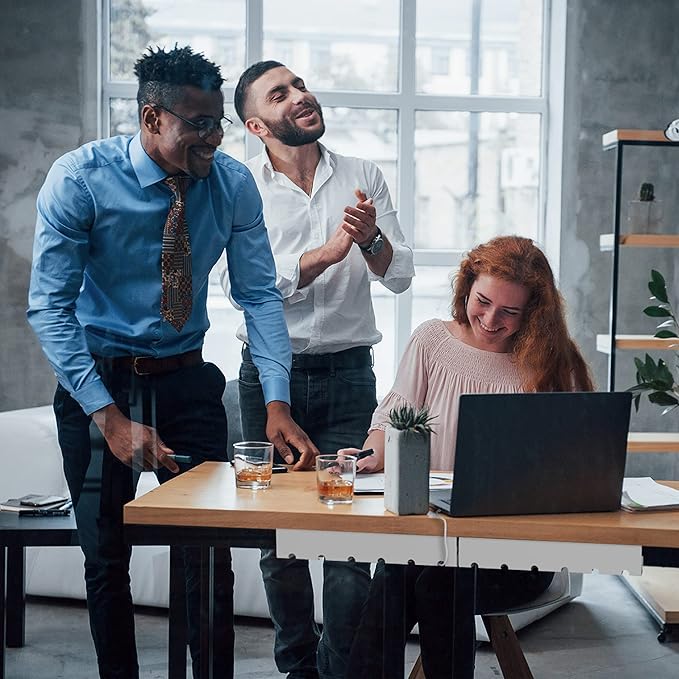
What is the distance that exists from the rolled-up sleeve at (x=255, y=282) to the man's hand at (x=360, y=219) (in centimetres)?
23

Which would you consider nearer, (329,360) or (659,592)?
(329,360)

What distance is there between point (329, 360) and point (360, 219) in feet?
1.31

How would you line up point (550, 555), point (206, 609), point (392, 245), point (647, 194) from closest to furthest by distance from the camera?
1. point (550, 555)
2. point (206, 609)
3. point (392, 245)
4. point (647, 194)

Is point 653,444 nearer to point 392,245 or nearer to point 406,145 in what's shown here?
point 392,245

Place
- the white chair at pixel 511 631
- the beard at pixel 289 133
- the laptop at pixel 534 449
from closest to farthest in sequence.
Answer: the laptop at pixel 534 449 < the white chair at pixel 511 631 < the beard at pixel 289 133

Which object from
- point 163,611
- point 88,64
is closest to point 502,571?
point 163,611

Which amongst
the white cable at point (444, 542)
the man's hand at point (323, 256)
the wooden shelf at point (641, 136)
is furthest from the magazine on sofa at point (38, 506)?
the wooden shelf at point (641, 136)

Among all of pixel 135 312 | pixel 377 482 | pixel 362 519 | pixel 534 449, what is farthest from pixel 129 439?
pixel 534 449

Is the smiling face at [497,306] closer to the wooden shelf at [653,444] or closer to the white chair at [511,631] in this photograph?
the white chair at [511,631]

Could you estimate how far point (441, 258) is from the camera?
4.77 meters

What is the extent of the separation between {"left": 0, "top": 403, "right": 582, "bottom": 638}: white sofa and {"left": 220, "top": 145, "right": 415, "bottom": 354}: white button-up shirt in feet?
2.44

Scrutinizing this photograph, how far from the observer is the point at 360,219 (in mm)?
2438

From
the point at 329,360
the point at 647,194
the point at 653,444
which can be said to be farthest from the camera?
the point at 647,194

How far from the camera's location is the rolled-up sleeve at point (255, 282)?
7.46 ft
